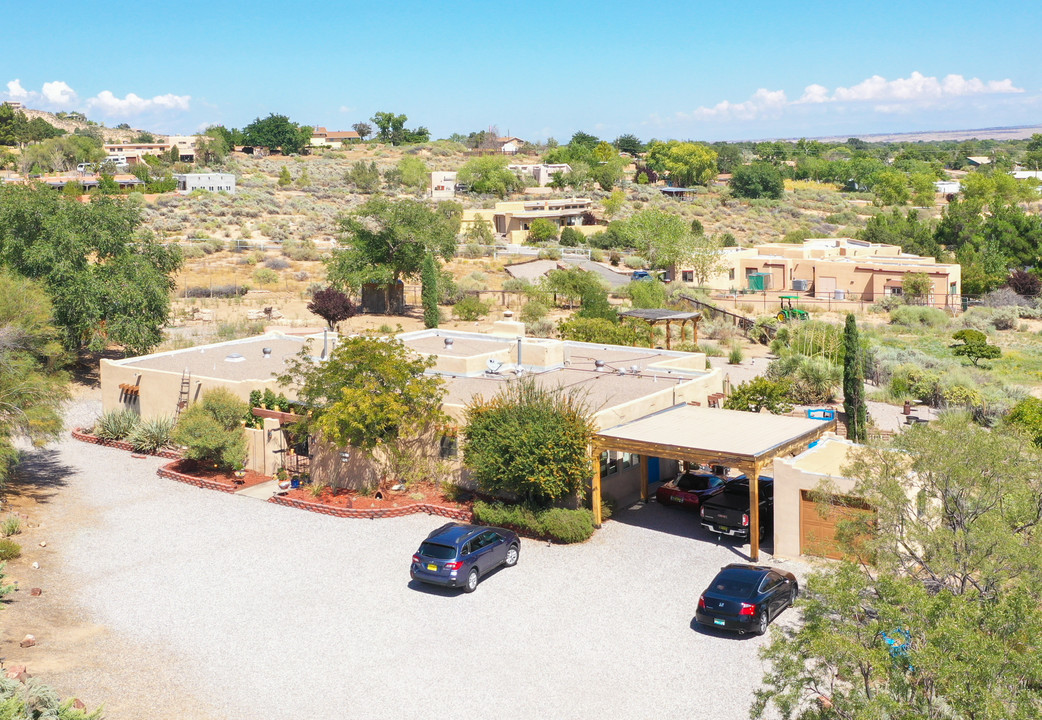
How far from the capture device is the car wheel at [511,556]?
20.7 metres

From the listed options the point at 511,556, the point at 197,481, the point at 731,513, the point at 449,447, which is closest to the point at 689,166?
the point at 449,447

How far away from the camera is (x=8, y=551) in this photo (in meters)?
20.6

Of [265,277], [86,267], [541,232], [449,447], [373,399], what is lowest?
[449,447]

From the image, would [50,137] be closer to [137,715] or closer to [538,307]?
[538,307]

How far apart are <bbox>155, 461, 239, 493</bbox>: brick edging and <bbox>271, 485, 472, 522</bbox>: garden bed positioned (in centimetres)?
185

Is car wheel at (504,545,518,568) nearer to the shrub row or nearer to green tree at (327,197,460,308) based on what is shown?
the shrub row

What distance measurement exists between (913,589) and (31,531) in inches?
782

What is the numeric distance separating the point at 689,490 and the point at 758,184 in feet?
323

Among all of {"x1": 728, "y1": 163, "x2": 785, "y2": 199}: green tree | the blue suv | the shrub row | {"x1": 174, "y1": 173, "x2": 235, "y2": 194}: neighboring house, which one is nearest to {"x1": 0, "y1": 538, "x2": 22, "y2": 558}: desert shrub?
the blue suv

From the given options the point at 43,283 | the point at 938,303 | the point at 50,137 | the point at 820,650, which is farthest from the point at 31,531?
the point at 50,137

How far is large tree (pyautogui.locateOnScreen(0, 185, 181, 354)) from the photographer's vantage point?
36.8 metres

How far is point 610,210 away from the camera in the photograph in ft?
320

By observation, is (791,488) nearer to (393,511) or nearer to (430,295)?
(393,511)

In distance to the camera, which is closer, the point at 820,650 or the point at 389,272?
the point at 820,650
